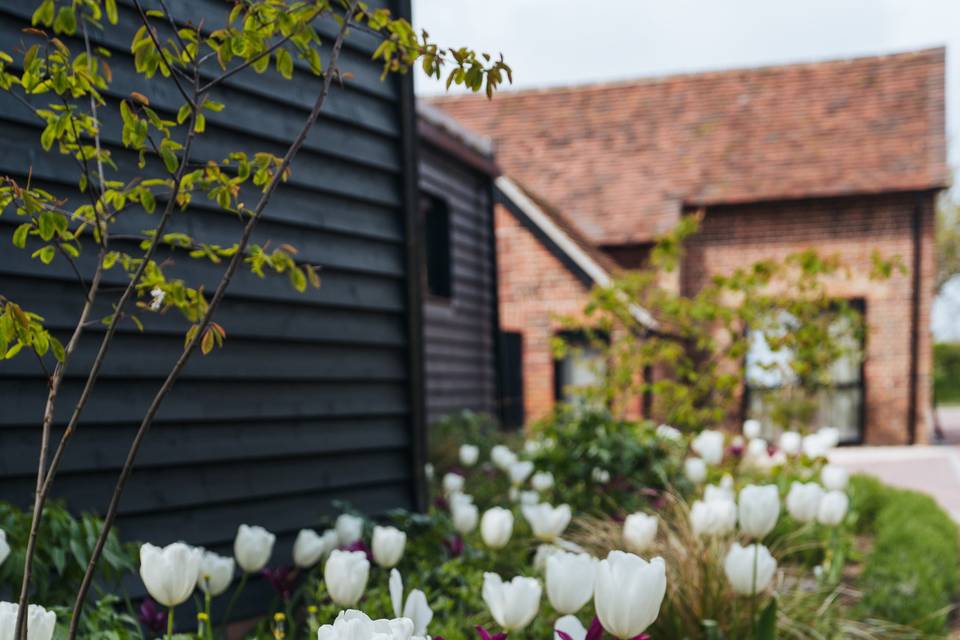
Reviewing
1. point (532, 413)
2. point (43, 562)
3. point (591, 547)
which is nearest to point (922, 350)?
point (532, 413)

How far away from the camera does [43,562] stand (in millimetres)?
2967

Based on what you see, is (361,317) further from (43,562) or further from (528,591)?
(528,591)

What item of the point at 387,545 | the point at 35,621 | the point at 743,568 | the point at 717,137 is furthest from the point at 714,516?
the point at 717,137

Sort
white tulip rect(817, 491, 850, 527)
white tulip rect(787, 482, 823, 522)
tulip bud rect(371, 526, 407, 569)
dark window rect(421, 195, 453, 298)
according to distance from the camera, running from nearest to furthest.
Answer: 1. tulip bud rect(371, 526, 407, 569)
2. white tulip rect(787, 482, 823, 522)
3. white tulip rect(817, 491, 850, 527)
4. dark window rect(421, 195, 453, 298)

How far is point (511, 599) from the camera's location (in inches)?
103

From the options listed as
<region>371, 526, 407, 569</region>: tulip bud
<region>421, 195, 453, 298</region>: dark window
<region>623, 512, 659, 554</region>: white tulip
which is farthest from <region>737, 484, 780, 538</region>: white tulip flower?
<region>421, 195, 453, 298</region>: dark window

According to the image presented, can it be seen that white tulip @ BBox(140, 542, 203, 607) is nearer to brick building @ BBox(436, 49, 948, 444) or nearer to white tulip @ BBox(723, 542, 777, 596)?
white tulip @ BBox(723, 542, 777, 596)

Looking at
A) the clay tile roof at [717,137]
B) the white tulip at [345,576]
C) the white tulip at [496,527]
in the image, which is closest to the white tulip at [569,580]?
the white tulip at [345,576]

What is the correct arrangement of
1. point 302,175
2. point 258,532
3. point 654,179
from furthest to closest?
point 654,179, point 302,175, point 258,532

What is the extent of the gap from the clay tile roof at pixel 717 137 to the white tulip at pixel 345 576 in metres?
14.0

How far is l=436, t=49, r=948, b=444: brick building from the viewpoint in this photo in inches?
624

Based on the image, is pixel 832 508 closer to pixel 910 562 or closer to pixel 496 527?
pixel 910 562

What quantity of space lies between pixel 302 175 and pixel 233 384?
1.02 metres

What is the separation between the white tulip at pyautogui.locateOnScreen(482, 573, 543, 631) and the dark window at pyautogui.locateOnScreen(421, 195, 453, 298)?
27.6 feet
